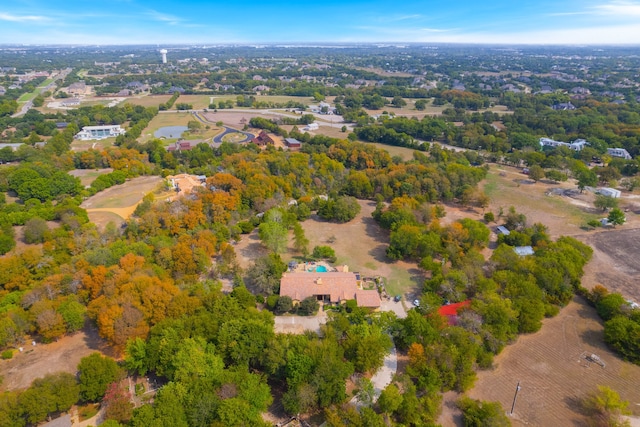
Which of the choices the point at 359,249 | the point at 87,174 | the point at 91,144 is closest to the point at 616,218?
the point at 359,249

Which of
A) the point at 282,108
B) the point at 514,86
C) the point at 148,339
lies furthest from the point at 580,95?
the point at 148,339

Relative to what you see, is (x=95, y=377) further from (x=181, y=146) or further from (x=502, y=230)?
(x=181, y=146)

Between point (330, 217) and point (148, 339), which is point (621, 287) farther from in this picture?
point (148, 339)

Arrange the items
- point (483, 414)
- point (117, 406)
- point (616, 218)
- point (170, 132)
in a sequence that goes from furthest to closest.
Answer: point (170, 132) < point (616, 218) < point (483, 414) < point (117, 406)

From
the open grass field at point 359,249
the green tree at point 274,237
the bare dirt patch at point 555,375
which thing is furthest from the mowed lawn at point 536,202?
the green tree at point 274,237

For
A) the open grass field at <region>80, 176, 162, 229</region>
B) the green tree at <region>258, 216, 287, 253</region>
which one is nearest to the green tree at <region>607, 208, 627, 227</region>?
the green tree at <region>258, 216, 287, 253</region>

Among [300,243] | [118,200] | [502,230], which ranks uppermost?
[118,200]

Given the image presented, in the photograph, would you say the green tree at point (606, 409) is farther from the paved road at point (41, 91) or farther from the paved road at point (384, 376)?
the paved road at point (41, 91)

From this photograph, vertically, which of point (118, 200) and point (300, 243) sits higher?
point (118, 200)
